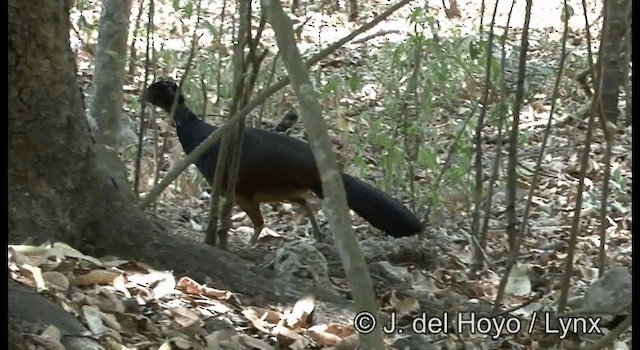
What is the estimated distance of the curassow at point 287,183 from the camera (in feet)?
17.0

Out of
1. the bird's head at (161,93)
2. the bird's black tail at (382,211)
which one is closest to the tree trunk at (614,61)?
the bird's black tail at (382,211)

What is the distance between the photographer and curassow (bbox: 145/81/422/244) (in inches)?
204

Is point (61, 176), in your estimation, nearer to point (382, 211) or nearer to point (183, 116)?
point (382, 211)

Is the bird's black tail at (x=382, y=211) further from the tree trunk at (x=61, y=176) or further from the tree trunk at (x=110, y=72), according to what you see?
the tree trunk at (x=61, y=176)

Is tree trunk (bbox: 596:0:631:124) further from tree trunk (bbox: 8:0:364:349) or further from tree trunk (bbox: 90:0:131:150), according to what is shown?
tree trunk (bbox: 8:0:364:349)

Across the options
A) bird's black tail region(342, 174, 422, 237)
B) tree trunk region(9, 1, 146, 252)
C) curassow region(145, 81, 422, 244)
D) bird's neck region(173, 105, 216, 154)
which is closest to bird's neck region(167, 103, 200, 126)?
bird's neck region(173, 105, 216, 154)

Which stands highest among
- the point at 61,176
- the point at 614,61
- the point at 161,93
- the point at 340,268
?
the point at 614,61

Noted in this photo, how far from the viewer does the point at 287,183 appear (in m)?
5.65

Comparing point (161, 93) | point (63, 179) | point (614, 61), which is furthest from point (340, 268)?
point (614, 61)

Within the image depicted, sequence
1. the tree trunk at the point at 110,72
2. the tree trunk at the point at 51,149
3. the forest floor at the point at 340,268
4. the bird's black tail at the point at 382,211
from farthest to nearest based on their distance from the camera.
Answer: the tree trunk at the point at 110,72 < the bird's black tail at the point at 382,211 < the tree trunk at the point at 51,149 < the forest floor at the point at 340,268

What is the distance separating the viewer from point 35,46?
3211 mm

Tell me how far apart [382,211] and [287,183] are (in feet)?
2.15

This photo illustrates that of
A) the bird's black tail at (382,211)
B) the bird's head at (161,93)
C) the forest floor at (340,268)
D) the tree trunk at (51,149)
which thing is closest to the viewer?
the forest floor at (340,268)
